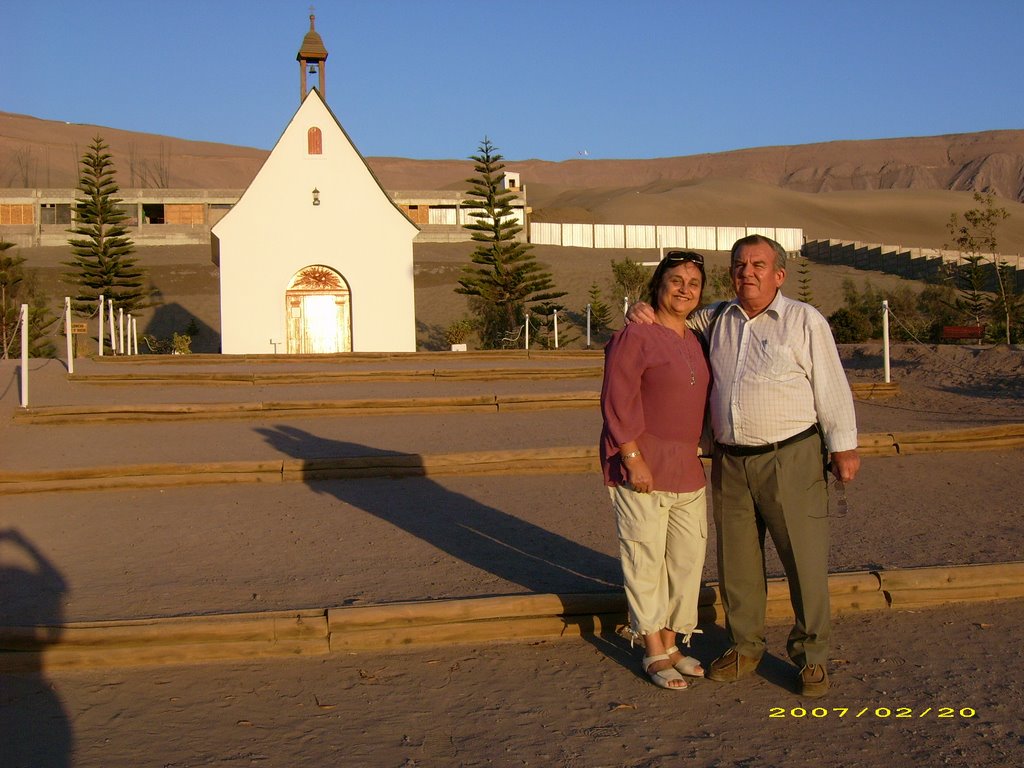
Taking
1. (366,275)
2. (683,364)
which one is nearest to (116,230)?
(366,275)

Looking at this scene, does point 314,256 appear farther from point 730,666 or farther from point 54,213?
point 54,213

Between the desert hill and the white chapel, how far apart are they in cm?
5312

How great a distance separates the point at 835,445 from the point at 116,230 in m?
36.8

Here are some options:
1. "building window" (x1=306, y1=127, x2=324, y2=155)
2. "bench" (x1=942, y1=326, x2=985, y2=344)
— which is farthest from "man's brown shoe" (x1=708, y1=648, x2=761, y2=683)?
"building window" (x1=306, y1=127, x2=324, y2=155)

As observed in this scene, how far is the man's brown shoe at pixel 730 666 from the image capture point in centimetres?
452

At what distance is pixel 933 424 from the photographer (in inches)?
447

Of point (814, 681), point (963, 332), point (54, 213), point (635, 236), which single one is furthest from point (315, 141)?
point (54, 213)

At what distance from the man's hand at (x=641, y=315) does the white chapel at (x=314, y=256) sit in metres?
22.2

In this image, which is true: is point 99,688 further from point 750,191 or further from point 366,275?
point 750,191

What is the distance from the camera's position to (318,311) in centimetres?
2645

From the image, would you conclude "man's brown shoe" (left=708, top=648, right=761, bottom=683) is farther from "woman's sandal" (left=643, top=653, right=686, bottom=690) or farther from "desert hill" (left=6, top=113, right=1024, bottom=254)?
"desert hill" (left=6, top=113, right=1024, bottom=254)

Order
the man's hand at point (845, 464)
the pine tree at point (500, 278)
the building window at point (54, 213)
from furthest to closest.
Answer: the building window at point (54, 213) → the pine tree at point (500, 278) → the man's hand at point (845, 464)

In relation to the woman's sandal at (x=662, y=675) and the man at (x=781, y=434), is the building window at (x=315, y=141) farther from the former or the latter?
the woman's sandal at (x=662, y=675)

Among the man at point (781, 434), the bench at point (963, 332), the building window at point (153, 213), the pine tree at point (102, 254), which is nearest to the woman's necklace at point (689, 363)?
the man at point (781, 434)
